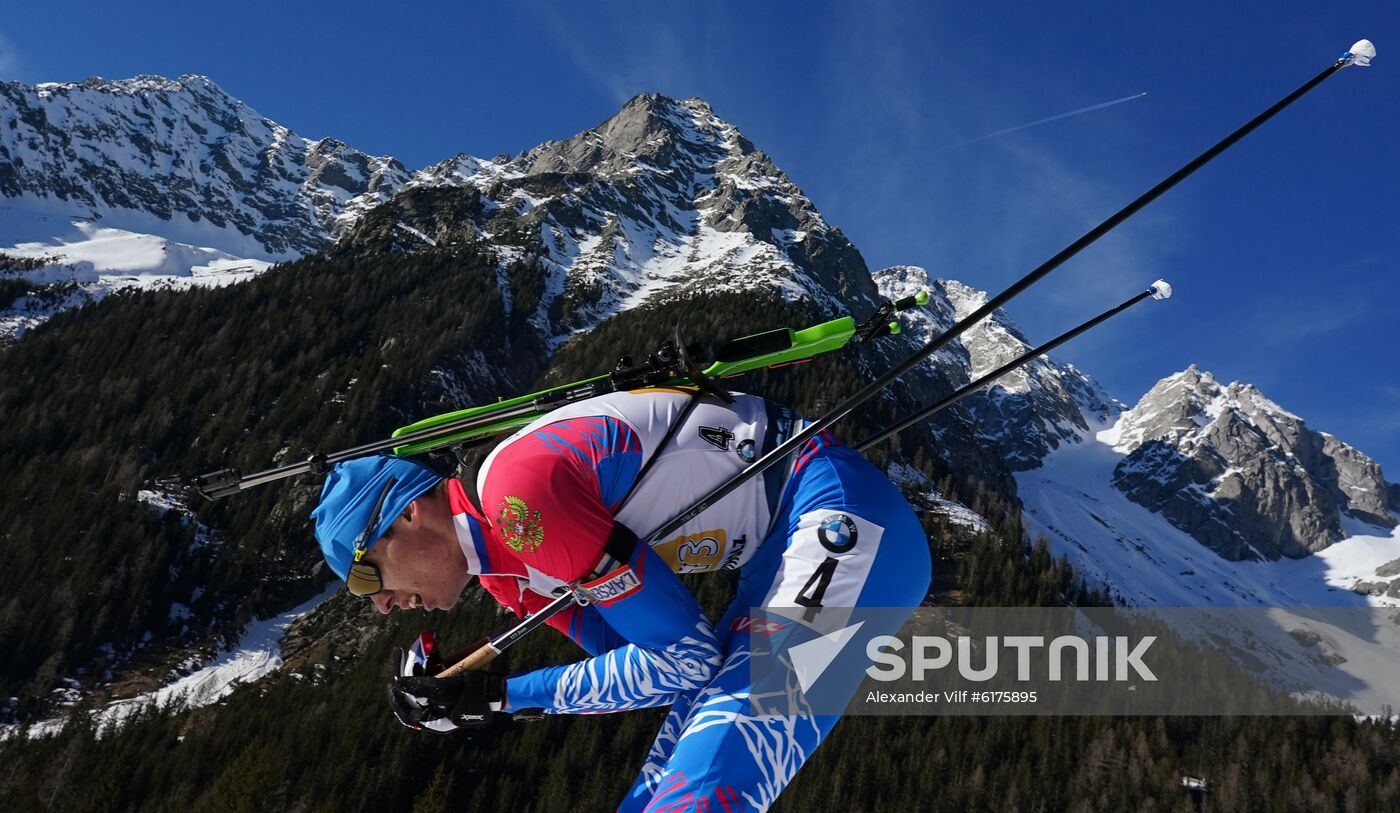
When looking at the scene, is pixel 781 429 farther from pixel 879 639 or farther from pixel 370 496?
pixel 370 496

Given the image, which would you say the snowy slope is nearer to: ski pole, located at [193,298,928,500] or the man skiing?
ski pole, located at [193,298,928,500]

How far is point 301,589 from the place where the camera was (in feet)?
269

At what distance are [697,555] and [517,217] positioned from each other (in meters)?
174

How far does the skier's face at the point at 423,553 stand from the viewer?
3.54m

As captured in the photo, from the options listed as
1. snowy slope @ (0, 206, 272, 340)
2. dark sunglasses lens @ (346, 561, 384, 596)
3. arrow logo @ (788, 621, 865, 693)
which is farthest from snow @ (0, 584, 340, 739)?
snowy slope @ (0, 206, 272, 340)

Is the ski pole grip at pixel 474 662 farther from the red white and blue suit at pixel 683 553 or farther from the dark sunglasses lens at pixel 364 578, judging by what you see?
the dark sunglasses lens at pixel 364 578

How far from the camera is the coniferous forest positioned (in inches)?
2250

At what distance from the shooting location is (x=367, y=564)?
3.60m

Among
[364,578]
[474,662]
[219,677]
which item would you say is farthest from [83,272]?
[364,578]

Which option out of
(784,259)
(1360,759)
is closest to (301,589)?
(1360,759)

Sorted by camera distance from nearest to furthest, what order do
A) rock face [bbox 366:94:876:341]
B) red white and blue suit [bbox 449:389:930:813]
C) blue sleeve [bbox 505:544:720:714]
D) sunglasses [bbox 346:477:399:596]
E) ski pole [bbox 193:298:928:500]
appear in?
red white and blue suit [bbox 449:389:930:813] → blue sleeve [bbox 505:544:720:714] → sunglasses [bbox 346:477:399:596] → ski pole [bbox 193:298:928:500] → rock face [bbox 366:94:876:341]

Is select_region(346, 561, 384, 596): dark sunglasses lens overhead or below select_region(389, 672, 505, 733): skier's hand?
overhead

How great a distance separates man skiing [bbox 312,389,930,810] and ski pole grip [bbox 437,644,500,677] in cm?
8

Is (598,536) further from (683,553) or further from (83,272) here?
(83,272)
